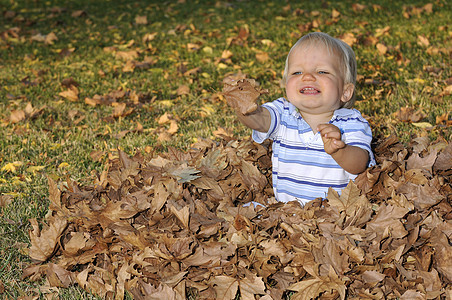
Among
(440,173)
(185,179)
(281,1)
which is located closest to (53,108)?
(185,179)

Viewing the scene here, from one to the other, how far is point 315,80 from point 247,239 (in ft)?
3.07

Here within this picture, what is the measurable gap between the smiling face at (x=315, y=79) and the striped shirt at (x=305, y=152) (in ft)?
0.45

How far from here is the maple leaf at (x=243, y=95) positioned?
2.71 metres

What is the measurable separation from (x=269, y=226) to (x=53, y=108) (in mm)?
3469

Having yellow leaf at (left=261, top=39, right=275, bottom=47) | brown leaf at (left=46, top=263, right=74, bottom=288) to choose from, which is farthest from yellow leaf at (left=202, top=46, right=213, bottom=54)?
brown leaf at (left=46, top=263, right=74, bottom=288)

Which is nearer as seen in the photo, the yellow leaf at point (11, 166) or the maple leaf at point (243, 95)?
the maple leaf at point (243, 95)

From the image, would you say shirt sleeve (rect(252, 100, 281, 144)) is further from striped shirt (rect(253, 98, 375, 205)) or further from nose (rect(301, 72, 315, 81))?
nose (rect(301, 72, 315, 81))

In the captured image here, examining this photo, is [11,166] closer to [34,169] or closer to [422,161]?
[34,169]

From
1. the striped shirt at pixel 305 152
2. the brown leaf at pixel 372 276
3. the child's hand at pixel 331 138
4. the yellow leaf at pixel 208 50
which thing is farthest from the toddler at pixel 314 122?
the yellow leaf at pixel 208 50

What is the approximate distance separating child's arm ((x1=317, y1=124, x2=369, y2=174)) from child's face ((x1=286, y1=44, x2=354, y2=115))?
0.86 feet

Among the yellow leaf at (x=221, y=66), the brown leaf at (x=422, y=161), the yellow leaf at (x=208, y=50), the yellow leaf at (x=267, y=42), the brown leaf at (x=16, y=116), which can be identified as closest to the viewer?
the brown leaf at (x=422, y=161)

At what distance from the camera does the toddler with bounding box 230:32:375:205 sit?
9.23 ft

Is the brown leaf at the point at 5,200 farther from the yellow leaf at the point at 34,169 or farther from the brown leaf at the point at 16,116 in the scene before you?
the brown leaf at the point at 16,116

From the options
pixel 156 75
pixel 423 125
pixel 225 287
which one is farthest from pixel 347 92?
pixel 156 75
